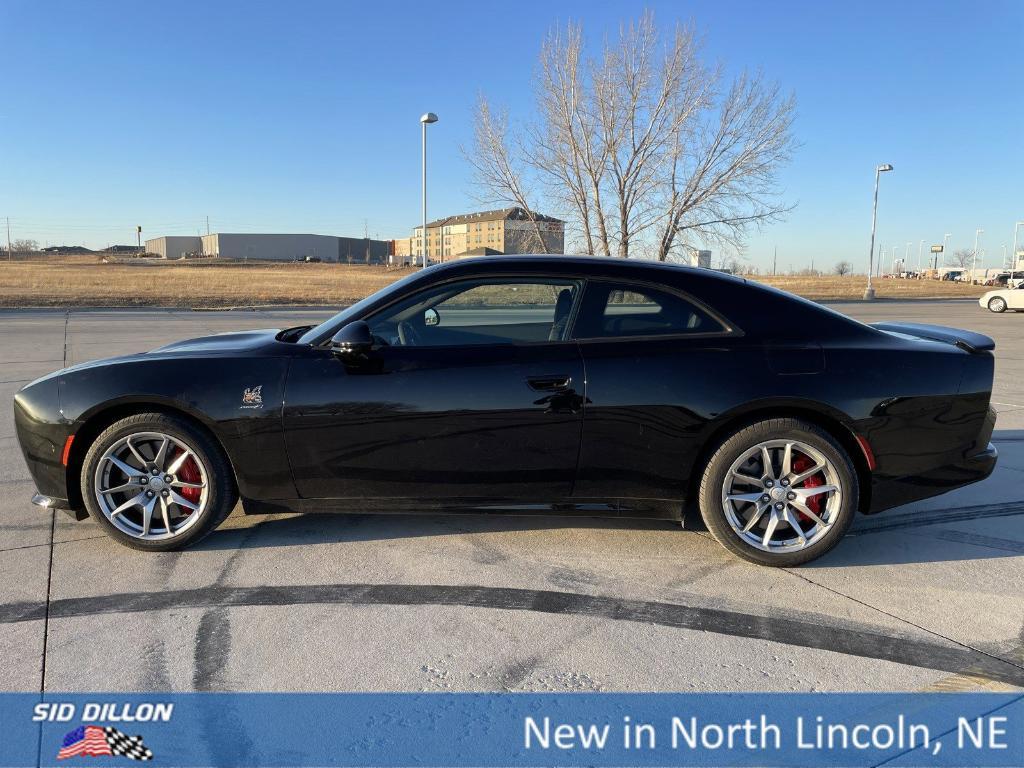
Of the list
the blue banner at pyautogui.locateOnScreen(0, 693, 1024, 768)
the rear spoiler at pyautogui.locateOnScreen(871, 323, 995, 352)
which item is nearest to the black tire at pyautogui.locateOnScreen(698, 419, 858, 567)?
the rear spoiler at pyautogui.locateOnScreen(871, 323, 995, 352)

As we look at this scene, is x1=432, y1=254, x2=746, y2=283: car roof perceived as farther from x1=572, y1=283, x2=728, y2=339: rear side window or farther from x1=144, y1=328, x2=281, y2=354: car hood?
x1=144, y1=328, x2=281, y2=354: car hood

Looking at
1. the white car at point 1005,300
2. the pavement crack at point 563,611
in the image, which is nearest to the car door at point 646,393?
the pavement crack at point 563,611

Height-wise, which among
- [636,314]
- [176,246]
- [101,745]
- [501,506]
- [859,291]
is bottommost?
[101,745]

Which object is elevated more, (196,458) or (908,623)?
(196,458)

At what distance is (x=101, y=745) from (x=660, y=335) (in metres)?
2.79

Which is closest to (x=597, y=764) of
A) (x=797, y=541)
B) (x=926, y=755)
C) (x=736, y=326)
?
(x=926, y=755)

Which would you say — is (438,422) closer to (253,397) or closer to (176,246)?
(253,397)

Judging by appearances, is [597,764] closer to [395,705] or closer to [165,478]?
[395,705]

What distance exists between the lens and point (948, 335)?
3.84 metres

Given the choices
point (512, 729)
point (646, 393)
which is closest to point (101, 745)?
point (512, 729)

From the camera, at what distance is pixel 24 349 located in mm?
11789

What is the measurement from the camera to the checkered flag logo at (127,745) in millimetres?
2125

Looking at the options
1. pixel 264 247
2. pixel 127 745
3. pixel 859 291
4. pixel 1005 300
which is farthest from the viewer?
pixel 264 247

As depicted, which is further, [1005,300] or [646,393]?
[1005,300]
